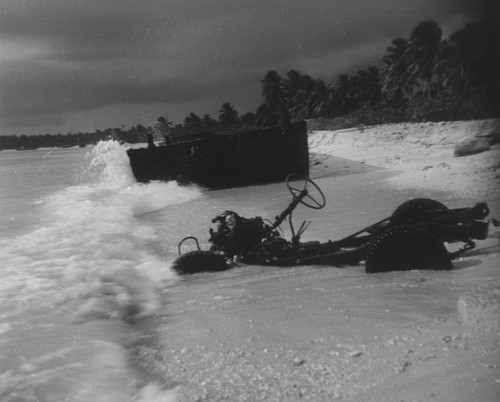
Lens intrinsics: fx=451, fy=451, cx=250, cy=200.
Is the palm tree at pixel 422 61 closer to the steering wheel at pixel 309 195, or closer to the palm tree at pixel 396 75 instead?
the palm tree at pixel 396 75

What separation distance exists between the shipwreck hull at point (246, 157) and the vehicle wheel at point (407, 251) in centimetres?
1191

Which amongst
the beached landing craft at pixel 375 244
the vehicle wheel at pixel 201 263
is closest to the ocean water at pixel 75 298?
the vehicle wheel at pixel 201 263

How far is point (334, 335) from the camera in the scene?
10.1 feet

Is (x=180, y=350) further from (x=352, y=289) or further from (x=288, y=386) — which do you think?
(x=352, y=289)

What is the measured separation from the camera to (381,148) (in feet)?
73.7

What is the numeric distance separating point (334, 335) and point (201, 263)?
8.84 ft

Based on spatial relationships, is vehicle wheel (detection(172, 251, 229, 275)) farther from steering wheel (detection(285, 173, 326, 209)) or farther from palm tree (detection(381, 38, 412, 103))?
palm tree (detection(381, 38, 412, 103))

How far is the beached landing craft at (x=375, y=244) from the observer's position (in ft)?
13.3

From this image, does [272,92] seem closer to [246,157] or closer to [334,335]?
[246,157]

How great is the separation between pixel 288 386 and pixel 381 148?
2124cm

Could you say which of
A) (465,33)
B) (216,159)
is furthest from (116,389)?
(216,159)

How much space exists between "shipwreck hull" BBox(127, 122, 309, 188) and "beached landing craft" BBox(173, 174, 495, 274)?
1003 centimetres

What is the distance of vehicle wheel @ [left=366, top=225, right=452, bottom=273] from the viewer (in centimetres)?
401

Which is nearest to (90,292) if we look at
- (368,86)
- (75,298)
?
(75,298)
